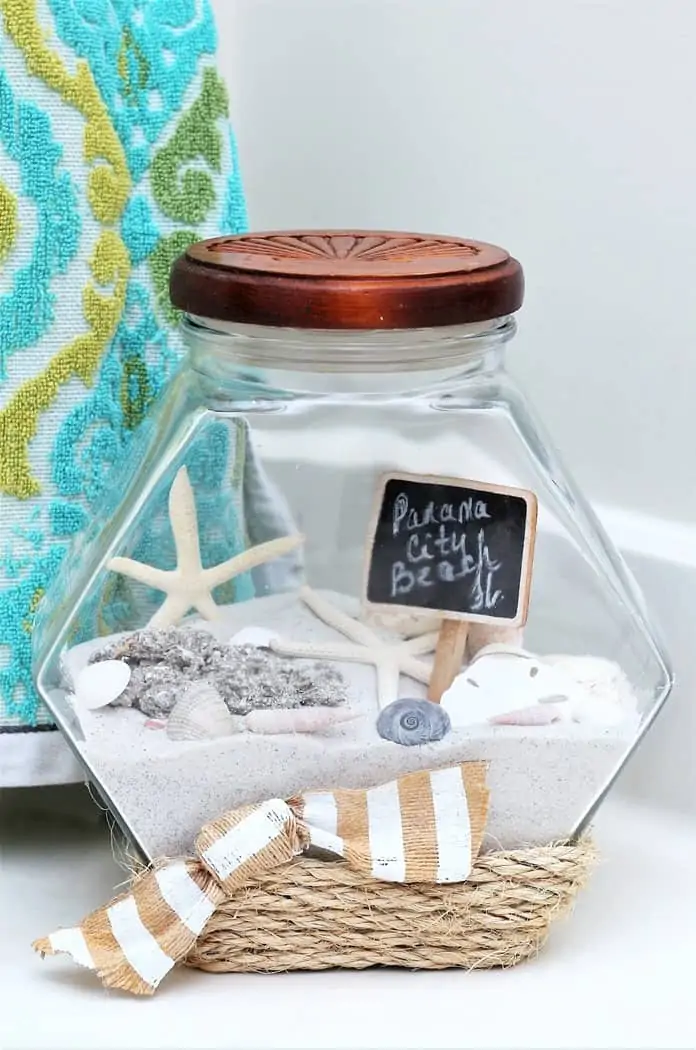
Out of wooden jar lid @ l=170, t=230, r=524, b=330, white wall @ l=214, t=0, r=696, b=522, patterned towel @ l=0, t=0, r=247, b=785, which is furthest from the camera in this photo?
white wall @ l=214, t=0, r=696, b=522

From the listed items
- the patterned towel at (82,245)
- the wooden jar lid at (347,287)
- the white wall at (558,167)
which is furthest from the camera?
the white wall at (558,167)

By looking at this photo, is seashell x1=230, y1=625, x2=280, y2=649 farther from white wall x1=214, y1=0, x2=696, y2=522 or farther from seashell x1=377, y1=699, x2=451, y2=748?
white wall x1=214, y1=0, x2=696, y2=522

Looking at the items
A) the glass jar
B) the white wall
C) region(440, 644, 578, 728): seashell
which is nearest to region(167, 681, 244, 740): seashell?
the glass jar

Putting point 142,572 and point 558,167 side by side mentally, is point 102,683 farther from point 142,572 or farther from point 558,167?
point 558,167

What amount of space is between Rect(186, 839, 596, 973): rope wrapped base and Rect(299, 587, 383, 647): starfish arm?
108 mm

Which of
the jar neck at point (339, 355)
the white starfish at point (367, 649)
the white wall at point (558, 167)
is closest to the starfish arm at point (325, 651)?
the white starfish at point (367, 649)

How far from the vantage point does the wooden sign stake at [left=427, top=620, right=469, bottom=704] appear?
63 centimetres

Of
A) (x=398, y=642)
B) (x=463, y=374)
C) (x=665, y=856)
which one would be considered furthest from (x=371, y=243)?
(x=665, y=856)

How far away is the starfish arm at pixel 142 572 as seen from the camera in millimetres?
640

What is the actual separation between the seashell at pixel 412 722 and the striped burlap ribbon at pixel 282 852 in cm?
2

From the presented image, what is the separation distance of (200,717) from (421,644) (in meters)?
0.11

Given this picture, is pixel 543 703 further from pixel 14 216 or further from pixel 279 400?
pixel 14 216

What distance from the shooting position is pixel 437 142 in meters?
0.90

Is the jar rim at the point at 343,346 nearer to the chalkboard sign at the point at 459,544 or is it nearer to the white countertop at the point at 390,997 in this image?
the chalkboard sign at the point at 459,544
